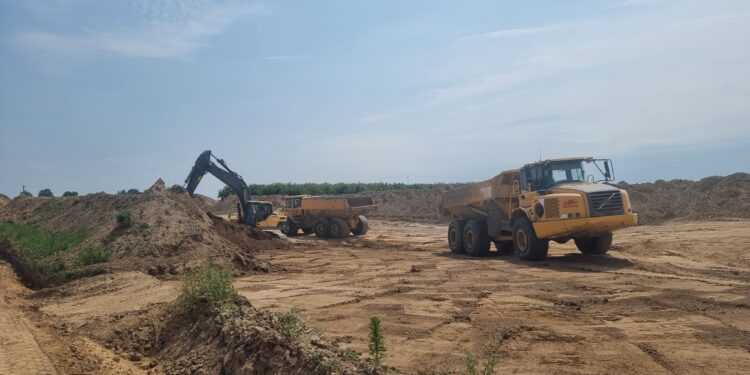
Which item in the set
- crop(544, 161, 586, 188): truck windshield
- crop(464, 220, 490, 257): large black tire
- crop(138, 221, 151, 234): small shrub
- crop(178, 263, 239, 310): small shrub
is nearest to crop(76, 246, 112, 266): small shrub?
crop(138, 221, 151, 234): small shrub

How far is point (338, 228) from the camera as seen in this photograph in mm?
31500

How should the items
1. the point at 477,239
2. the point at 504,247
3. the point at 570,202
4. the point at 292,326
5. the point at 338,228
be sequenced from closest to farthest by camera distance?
the point at 292,326 → the point at 570,202 → the point at 477,239 → the point at 504,247 → the point at 338,228

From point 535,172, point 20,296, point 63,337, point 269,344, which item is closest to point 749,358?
point 269,344

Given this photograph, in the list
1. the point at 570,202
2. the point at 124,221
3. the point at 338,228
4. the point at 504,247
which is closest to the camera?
the point at 570,202

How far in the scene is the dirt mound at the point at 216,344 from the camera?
19.6ft

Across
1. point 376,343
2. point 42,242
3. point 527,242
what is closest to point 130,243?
point 42,242

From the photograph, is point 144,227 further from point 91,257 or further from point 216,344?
point 216,344

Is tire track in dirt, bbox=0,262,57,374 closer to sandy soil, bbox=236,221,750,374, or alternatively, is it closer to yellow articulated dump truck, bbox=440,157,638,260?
sandy soil, bbox=236,221,750,374

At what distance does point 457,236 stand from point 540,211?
5176 mm

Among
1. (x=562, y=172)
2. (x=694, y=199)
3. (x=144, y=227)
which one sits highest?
(x=562, y=172)

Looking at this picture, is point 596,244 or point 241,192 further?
point 241,192

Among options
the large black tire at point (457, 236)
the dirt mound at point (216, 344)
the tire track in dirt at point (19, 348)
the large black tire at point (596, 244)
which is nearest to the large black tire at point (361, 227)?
the large black tire at point (457, 236)

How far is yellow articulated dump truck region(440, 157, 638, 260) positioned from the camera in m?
15.3

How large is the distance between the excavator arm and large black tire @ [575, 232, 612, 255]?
19238 mm
